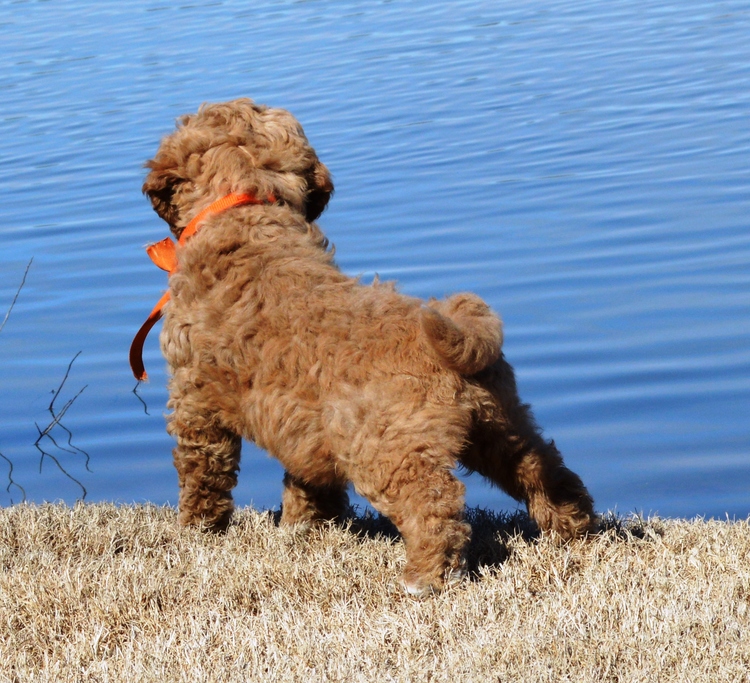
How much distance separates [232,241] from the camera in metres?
5.03

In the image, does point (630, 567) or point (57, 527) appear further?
point (57, 527)

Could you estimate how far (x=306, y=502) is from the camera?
5.43 metres

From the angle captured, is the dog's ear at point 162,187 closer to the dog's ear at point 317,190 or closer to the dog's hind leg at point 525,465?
the dog's ear at point 317,190

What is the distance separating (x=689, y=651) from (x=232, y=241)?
2.46 m

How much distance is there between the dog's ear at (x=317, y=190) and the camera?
5.57 m

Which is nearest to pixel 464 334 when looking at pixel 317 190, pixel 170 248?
pixel 317 190

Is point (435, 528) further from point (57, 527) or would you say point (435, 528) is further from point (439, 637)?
point (57, 527)

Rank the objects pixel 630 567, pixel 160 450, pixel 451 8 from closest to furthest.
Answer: pixel 630 567 < pixel 160 450 < pixel 451 8

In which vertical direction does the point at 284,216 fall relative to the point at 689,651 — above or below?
above

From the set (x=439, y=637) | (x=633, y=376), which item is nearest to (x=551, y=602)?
(x=439, y=637)

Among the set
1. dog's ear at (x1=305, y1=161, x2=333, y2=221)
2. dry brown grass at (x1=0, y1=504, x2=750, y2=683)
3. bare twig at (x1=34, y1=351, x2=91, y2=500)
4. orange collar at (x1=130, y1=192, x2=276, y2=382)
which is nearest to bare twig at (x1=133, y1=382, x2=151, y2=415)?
bare twig at (x1=34, y1=351, x2=91, y2=500)

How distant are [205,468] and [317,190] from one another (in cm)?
141

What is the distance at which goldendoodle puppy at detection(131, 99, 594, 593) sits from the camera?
4258 mm

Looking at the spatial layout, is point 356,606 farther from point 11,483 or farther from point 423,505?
point 11,483
